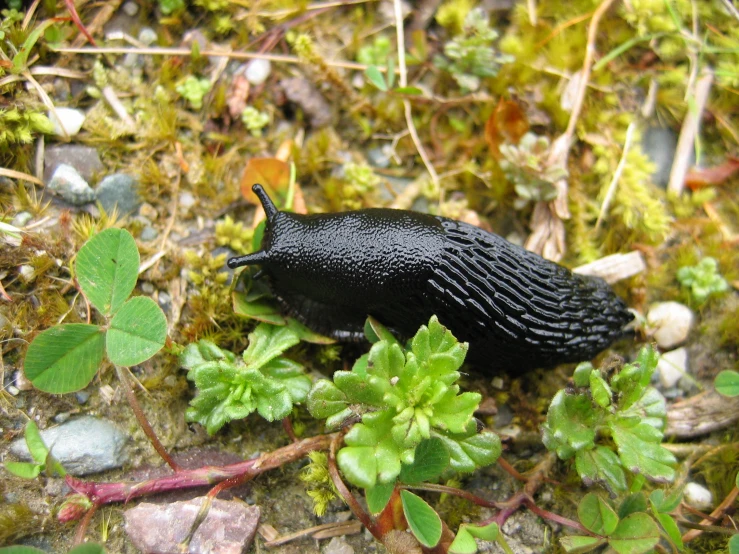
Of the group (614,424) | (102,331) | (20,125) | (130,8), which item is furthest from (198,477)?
(130,8)

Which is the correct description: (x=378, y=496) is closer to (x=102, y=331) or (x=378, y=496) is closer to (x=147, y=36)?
(x=102, y=331)

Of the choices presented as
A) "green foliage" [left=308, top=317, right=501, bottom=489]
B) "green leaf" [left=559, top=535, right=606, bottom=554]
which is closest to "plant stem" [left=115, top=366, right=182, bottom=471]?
"green foliage" [left=308, top=317, right=501, bottom=489]

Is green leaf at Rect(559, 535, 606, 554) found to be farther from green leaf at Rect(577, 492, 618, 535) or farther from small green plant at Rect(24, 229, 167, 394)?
small green plant at Rect(24, 229, 167, 394)

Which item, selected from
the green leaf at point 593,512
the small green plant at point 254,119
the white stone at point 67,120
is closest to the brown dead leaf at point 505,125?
the small green plant at point 254,119

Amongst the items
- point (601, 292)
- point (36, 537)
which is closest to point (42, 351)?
point (36, 537)

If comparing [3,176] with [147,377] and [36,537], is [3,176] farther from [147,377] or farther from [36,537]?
[36,537]

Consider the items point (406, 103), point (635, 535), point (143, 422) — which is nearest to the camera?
point (635, 535)
